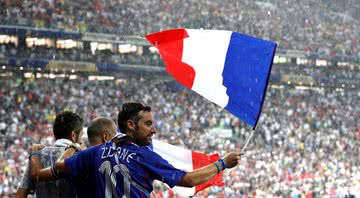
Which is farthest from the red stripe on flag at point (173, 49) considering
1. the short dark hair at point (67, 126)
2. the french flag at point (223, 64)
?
the short dark hair at point (67, 126)

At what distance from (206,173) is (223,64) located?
1.29 m

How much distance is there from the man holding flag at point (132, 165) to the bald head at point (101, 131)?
1.55 feet

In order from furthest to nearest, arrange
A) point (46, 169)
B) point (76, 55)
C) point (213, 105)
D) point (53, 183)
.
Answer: point (76, 55), point (213, 105), point (53, 183), point (46, 169)

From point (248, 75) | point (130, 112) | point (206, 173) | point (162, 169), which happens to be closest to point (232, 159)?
point (206, 173)

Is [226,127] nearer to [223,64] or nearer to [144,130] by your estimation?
[223,64]

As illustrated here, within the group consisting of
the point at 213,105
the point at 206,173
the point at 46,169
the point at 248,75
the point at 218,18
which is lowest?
the point at 213,105

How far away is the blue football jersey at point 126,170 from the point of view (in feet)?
11.2

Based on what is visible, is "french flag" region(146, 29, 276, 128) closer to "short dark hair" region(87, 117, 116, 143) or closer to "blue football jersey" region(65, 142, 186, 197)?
"short dark hair" region(87, 117, 116, 143)

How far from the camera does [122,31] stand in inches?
1395

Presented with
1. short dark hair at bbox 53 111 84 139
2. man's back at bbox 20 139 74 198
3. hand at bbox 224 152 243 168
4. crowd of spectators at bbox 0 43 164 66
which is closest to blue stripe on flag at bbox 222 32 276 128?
hand at bbox 224 152 243 168

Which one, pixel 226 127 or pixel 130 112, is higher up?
pixel 130 112

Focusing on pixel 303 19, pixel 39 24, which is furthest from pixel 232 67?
pixel 303 19

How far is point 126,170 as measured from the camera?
137 inches

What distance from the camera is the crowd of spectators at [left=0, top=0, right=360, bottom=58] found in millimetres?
32844
